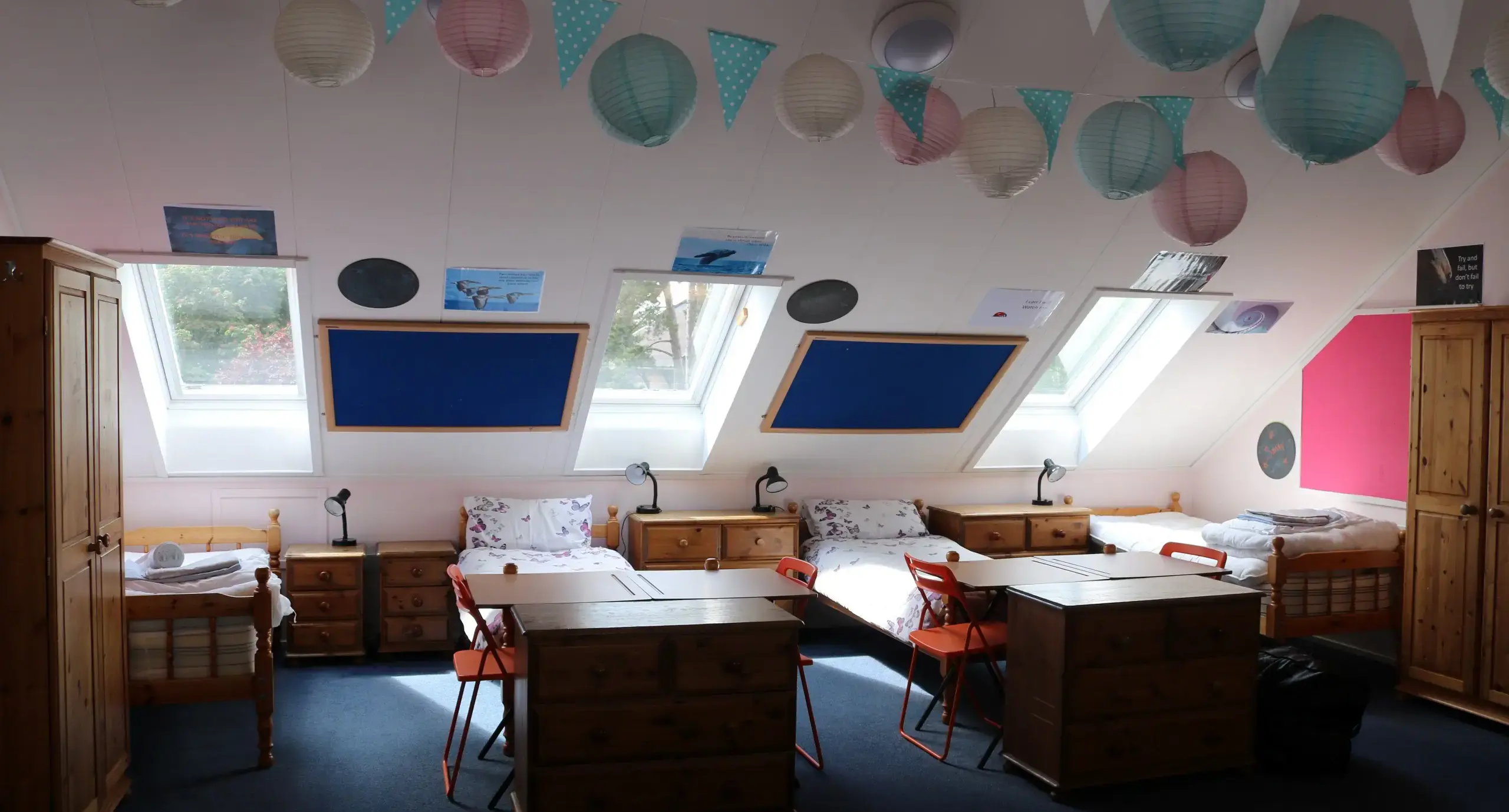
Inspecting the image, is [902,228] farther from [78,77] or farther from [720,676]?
[78,77]

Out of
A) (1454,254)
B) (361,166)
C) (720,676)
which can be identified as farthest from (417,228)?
(1454,254)

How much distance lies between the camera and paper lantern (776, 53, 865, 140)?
306cm

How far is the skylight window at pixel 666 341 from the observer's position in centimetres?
580

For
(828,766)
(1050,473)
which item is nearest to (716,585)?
(828,766)

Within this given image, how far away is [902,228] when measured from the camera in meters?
4.86

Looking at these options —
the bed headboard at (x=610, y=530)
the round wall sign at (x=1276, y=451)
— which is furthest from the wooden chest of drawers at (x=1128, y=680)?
the round wall sign at (x=1276, y=451)

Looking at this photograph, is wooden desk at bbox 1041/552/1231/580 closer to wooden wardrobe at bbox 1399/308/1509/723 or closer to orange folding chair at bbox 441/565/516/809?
wooden wardrobe at bbox 1399/308/1509/723

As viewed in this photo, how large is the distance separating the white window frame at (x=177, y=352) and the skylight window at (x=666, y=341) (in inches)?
61.4

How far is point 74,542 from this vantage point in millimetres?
3213

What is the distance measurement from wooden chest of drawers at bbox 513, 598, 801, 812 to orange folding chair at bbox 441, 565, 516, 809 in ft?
1.05

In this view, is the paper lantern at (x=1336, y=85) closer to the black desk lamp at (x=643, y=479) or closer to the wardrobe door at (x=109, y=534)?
the wardrobe door at (x=109, y=534)

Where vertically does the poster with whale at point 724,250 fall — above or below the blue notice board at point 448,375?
above

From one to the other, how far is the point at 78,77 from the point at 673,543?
346cm

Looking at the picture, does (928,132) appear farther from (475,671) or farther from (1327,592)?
(1327,592)
